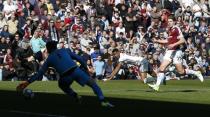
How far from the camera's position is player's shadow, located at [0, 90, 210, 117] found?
555 inches

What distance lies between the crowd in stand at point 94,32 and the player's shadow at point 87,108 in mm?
10916

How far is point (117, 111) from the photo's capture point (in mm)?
14609

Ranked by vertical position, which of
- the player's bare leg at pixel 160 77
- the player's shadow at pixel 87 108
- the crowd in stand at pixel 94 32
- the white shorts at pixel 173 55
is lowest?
the crowd in stand at pixel 94 32

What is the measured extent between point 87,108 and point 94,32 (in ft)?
57.0

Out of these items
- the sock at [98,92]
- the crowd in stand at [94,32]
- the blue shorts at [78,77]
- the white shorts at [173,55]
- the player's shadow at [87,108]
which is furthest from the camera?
the crowd in stand at [94,32]

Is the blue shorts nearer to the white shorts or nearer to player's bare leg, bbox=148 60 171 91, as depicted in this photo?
player's bare leg, bbox=148 60 171 91

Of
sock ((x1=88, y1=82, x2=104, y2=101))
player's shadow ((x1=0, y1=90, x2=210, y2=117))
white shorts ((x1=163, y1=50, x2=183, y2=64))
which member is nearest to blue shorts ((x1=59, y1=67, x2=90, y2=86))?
sock ((x1=88, y1=82, x2=104, y2=101))

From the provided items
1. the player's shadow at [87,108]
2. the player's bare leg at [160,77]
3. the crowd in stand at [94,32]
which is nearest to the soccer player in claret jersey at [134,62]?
the player's bare leg at [160,77]

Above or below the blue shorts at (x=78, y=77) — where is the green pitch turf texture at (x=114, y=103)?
below

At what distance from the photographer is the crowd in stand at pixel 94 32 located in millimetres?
29448

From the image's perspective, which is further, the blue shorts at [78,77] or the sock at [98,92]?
the blue shorts at [78,77]

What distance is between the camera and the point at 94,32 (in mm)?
32625

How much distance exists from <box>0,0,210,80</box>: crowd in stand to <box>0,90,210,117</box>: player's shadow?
1092 centimetres

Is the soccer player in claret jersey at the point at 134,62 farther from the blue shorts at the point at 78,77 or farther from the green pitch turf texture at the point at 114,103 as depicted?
the blue shorts at the point at 78,77
